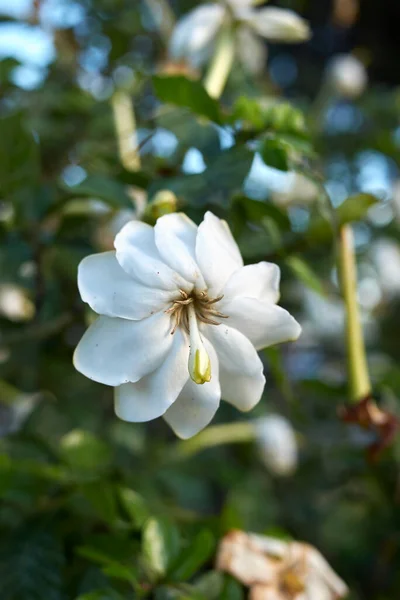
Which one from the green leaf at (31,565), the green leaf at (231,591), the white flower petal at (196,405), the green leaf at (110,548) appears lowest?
the green leaf at (31,565)

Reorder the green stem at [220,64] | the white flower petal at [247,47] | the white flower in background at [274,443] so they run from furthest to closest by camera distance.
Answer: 1. the white flower in background at [274,443]
2. the white flower petal at [247,47]
3. the green stem at [220,64]

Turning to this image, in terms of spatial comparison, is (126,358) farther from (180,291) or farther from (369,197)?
(369,197)

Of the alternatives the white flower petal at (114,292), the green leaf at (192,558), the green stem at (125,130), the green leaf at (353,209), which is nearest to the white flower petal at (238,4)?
the green stem at (125,130)

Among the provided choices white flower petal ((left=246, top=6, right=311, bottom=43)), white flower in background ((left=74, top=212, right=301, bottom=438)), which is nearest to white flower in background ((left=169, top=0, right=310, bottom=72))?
white flower petal ((left=246, top=6, right=311, bottom=43))

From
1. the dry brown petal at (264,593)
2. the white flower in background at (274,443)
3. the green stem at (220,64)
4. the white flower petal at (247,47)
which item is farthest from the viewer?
the white flower in background at (274,443)

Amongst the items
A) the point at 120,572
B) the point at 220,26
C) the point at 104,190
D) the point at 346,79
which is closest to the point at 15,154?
the point at 104,190

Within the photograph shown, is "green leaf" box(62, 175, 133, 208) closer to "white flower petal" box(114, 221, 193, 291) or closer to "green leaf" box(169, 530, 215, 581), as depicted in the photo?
"white flower petal" box(114, 221, 193, 291)

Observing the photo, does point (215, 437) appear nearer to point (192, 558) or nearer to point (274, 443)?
point (274, 443)

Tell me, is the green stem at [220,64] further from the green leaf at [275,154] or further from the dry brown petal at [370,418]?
the dry brown petal at [370,418]
